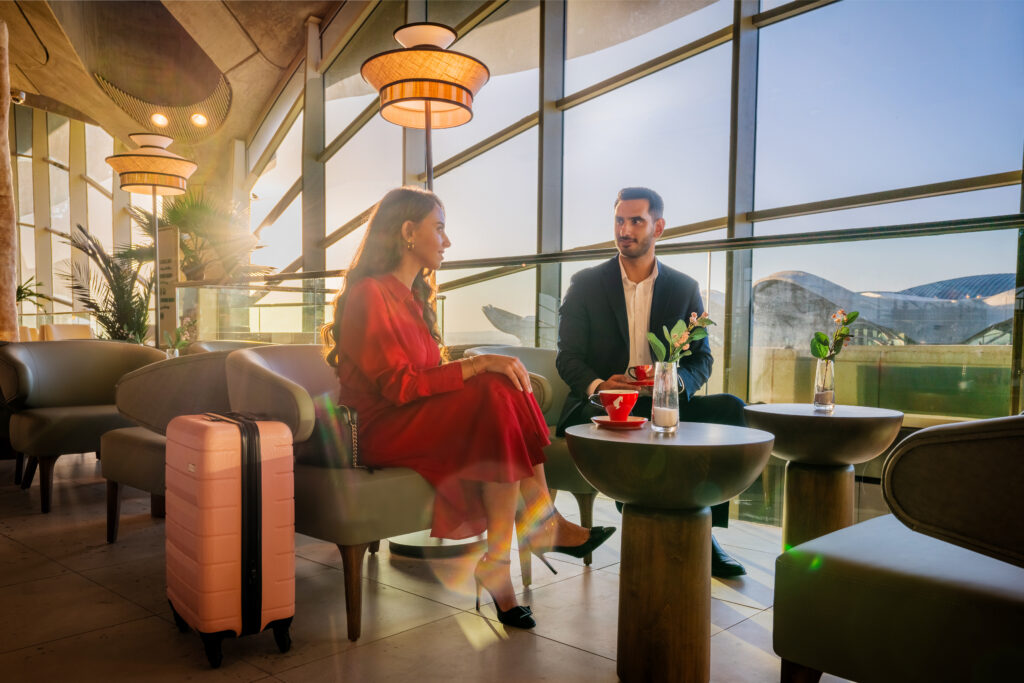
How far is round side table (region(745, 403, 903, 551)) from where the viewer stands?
2.07 meters

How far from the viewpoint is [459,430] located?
76.1 inches

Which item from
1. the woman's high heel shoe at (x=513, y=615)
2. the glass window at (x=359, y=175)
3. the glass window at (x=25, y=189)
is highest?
the glass window at (x=25, y=189)

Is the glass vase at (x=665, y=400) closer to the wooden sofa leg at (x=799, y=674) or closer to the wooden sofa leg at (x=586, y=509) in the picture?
the wooden sofa leg at (x=799, y=674)

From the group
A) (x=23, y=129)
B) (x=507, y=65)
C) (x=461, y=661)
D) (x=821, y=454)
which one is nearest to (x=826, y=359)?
(x=821, y=454)

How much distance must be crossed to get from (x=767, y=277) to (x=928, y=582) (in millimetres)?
1944

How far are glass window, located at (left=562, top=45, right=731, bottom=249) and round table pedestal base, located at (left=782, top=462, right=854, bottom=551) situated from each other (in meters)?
2.40

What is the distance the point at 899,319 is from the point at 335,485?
6.86 ft

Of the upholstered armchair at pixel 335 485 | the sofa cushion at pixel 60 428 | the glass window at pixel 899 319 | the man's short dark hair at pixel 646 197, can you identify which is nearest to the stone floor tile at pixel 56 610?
the upholstered armchair at pixel 335 485

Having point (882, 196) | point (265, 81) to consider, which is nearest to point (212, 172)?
point (265, 81)

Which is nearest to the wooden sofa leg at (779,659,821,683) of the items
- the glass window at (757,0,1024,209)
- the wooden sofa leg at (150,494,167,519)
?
the wooden sofa leg at (150,494,167,519)

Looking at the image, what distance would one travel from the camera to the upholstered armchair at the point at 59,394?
3.16 metres

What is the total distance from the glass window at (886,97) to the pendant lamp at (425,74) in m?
1.88

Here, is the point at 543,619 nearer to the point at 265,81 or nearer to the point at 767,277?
the point at 767,277

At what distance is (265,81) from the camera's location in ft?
33.5
